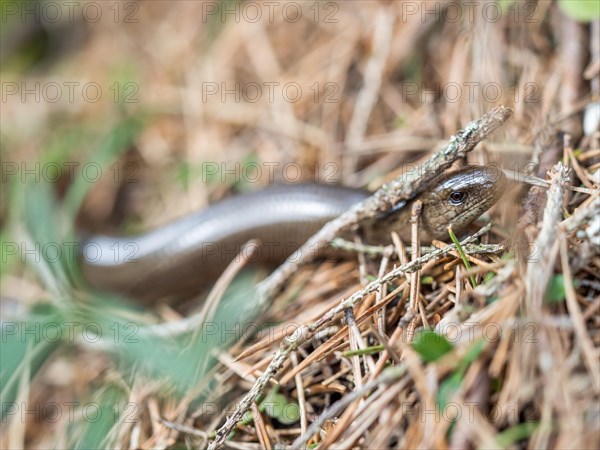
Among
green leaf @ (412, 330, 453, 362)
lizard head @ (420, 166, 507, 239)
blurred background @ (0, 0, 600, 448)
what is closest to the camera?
green leaf @ (412, 330, 453, 362)

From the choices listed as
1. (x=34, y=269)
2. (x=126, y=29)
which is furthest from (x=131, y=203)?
(x=126, y=29)

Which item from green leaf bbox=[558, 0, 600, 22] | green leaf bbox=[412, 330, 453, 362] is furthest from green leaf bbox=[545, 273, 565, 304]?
green leaf bbox=[558, 0, 600, 22]

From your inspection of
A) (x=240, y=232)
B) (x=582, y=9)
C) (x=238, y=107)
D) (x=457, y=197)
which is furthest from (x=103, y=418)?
(x=582, y=9)

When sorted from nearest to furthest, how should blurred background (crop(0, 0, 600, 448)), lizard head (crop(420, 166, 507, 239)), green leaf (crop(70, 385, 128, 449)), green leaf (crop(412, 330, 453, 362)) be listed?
1. green leaf (crop(412, 330, 453, 362))
2. lizard head (crop(420, 166, 507, 239))
3. green leaf (crop(70, 385, 128, 449))
4. blurred background (crop(0, 0, 600, 448))

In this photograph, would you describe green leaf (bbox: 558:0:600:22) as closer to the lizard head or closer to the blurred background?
the blurred background

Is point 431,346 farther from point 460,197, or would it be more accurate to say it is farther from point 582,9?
point 582,9

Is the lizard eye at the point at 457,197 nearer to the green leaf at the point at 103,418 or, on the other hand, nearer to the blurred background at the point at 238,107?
the blurred background at the point at 238,107
